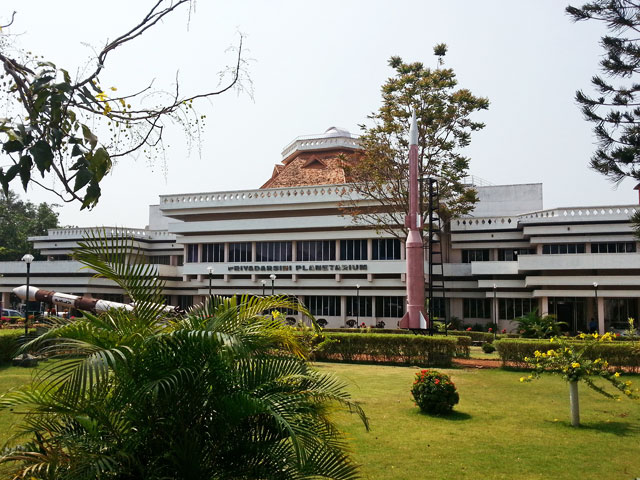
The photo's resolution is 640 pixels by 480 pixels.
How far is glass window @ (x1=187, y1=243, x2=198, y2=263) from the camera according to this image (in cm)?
4534

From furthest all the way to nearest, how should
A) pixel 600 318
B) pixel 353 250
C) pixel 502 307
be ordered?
pixel 353 250
pixel 502 307
pixel 600 318

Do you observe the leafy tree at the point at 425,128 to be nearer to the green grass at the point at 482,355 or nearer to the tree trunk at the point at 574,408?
the green grass at the point at 482,355

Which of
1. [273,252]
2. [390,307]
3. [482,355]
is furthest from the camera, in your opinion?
[273,252]

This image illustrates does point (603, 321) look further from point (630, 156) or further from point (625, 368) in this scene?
point (630, 156)

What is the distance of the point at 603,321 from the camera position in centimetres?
3456

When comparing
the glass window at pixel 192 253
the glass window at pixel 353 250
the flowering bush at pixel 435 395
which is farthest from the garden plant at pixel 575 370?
the glass window at pixel 192 253

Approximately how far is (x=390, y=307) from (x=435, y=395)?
89.7ft

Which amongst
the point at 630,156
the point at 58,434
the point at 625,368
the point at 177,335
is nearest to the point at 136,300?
the point at 177,335

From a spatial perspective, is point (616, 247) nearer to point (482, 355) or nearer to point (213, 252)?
point (482, 355)

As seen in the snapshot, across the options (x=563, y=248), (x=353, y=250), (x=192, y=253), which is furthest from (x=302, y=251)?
(x=563, y=248)

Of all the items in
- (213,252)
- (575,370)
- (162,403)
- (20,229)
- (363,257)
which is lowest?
(575,370)

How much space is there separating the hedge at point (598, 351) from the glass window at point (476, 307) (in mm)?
19692

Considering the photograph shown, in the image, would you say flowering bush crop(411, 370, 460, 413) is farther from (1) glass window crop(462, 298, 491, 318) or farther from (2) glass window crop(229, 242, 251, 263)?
(2) glass window crop(229, 242, 251, 263)

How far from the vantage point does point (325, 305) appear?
4134 cm
